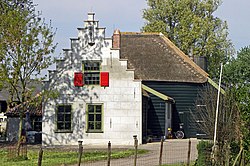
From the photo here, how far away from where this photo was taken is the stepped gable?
43.6 meters

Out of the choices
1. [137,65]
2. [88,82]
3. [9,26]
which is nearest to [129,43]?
[137,65]

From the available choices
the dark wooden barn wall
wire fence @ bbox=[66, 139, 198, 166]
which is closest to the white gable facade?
wire fence @ bbox=[66, 139, 198, 166]

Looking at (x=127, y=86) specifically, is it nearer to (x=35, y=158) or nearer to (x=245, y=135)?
(x=35, y=158)

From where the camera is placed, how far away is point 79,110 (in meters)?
36.3

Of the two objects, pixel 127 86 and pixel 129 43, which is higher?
pixel 129 43

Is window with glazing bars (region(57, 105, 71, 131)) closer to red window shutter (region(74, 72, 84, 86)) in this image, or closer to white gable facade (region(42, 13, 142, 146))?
white gable facade (region(42, 13, 142, 146))

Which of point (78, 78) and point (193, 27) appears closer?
point (78, 78)

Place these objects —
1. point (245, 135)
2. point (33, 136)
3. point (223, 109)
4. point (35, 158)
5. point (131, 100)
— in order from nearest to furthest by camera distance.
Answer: point (245, 135) < point (223, 109) < point (35, 158) < point (131, 100) < point (33, 136)

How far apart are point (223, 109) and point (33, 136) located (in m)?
22.5

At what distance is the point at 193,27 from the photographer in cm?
5759

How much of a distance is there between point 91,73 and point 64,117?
3313 mm

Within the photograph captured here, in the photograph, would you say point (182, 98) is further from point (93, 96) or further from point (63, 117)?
point (63, 117)

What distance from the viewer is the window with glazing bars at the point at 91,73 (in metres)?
36.1

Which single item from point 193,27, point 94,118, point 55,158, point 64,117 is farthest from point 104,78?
point 193,27
